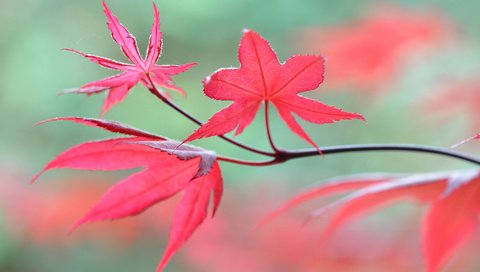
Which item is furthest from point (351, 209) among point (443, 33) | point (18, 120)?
point (18, 120)

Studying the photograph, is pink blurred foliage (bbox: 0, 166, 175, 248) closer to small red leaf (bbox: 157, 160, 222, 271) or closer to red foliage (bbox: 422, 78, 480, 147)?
red foliage (bbox: 422, 78, 480, 147)

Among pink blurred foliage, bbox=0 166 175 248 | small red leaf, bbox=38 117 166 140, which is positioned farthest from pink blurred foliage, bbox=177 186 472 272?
small red leaf, bbox=38 117 166 140

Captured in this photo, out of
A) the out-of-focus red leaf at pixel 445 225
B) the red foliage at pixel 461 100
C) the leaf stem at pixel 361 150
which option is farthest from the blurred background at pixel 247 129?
the leaf stem at pixel 361 150

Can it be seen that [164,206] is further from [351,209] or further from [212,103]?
[351,209]

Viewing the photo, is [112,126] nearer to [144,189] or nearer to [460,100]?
[144,189]

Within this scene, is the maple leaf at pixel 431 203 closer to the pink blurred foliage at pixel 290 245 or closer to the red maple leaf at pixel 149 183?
the red maple leaf at pixel 149 183

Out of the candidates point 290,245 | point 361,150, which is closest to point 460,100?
point 290,245
